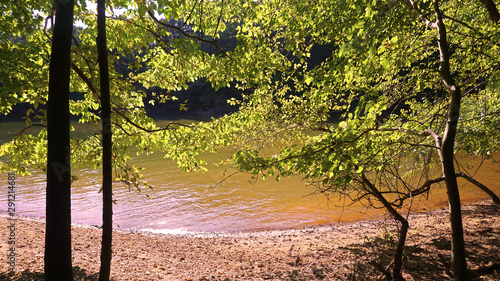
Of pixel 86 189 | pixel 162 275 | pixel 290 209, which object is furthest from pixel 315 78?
pixel 86 189

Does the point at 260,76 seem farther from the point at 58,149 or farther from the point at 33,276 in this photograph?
the point at 33,276

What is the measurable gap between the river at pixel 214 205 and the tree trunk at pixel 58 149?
742cm

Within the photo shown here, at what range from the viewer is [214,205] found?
14312 mm

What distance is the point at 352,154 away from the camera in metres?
3.96

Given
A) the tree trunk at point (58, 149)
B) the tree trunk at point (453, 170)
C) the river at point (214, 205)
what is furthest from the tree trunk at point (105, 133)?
the river at point (214, 205)

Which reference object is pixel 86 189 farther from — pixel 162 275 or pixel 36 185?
pixel 162 275

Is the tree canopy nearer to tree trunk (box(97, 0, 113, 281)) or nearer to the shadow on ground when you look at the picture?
tree trunk (box(97, 0, 113, 281))

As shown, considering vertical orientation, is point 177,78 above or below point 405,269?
above

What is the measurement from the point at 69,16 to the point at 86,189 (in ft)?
51.4

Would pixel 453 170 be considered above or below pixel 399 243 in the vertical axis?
above

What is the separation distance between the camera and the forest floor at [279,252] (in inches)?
249

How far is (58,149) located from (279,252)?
6780mm

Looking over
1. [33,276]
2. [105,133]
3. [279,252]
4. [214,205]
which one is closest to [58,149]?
[105,133]

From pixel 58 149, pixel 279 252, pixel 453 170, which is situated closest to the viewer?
pixel 453 170
